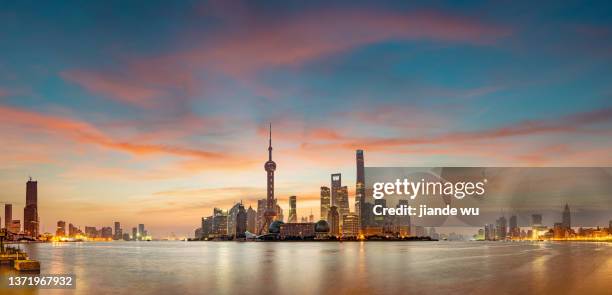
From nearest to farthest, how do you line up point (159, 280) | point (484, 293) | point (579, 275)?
point (484, 293) < point (159, 280) < point (579, 275)

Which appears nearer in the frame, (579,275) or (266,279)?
(266,279)

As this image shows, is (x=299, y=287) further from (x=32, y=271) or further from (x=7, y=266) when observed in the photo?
(x=7, y=266)

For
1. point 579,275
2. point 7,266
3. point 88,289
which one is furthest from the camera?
point 7,266

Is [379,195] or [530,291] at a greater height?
[379,195]

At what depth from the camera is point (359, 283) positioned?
64.9 m

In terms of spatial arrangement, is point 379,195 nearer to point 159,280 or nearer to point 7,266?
point 159,280

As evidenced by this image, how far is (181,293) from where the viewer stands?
178 feet

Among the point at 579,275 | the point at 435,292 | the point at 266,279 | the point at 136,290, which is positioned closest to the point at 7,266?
the point at 136,290

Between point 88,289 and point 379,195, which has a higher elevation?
point 379,195

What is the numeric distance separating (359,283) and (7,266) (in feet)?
179

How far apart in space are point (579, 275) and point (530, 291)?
81.8 feet

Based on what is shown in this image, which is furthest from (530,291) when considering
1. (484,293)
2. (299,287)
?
(299,287)

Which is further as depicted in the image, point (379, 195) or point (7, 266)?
point (379, 195)

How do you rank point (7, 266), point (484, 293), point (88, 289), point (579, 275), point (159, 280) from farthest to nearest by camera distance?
1. point (7, 266)
2. point (579, 275)
3. point (159, 280)
4. point (88, 289)
5. point (484, 293)
